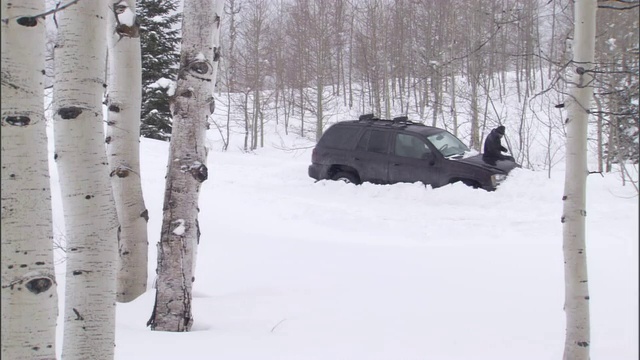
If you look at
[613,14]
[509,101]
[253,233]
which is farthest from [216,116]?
[613,14]

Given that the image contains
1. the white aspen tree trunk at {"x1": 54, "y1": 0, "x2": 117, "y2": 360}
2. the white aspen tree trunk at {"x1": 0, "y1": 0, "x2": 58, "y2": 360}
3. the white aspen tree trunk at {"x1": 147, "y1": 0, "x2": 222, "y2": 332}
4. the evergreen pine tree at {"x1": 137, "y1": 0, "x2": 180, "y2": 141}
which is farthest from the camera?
the evergreen pine tree at {"x1": 137, "y1": 0, "x2": 180, "y2": 141}

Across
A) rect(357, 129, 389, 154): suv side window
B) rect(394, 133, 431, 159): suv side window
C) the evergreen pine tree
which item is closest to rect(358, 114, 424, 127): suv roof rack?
rect(357, 129, 389, 154): suv side window

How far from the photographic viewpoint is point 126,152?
18.4 feet

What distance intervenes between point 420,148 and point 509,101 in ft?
95.3

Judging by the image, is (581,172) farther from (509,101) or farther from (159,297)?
(509,101)

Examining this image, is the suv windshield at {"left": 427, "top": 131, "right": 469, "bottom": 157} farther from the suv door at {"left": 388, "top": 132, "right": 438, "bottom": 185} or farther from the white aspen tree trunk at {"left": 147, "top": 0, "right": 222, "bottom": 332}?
the white aspen tree trunk at {"left": 147, "top": 0, "right": 222, "bottom": 332}

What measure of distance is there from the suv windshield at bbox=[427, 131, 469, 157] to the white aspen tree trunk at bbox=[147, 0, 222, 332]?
24.2ft

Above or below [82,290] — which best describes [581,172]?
above

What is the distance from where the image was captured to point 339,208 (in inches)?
412

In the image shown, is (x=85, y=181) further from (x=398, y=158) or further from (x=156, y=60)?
(x=156, y=60)

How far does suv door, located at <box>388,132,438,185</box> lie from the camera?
37.4 feet

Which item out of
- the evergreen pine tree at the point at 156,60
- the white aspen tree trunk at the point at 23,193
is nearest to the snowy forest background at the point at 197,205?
the white aspen tree trunk at the point at 23,193

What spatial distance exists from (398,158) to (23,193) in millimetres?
9905

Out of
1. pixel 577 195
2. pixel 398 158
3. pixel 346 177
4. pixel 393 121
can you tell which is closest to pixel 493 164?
pixel 398 158
